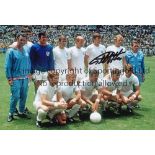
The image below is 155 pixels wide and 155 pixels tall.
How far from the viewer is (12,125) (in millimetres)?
7074

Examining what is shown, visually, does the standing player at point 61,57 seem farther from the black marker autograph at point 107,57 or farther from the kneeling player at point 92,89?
the black marker autograph at point 107,57

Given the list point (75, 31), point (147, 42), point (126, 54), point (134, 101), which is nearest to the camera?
point (134, 101)

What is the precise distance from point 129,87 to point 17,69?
8.35 feet

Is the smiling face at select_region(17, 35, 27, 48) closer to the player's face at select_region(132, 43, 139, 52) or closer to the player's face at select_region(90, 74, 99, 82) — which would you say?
the player's face at select_region(90, 74, 99, 82)

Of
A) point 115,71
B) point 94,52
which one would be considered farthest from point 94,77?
point 94,52

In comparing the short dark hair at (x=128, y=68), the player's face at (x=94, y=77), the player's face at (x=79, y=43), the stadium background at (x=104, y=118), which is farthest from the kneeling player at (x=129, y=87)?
the player's face at (x=79, y=43)

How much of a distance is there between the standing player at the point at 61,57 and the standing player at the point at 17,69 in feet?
2.36

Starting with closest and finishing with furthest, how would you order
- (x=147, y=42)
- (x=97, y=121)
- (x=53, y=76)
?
(x=53, y=76) → (x=97, y=121) → (x=147, y=42)

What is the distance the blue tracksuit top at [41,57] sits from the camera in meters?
7.60

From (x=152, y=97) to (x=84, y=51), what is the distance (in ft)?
8.51

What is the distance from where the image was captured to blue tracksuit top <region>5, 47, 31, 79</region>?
7.17 meters

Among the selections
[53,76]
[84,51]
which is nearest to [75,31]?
[84,51]
